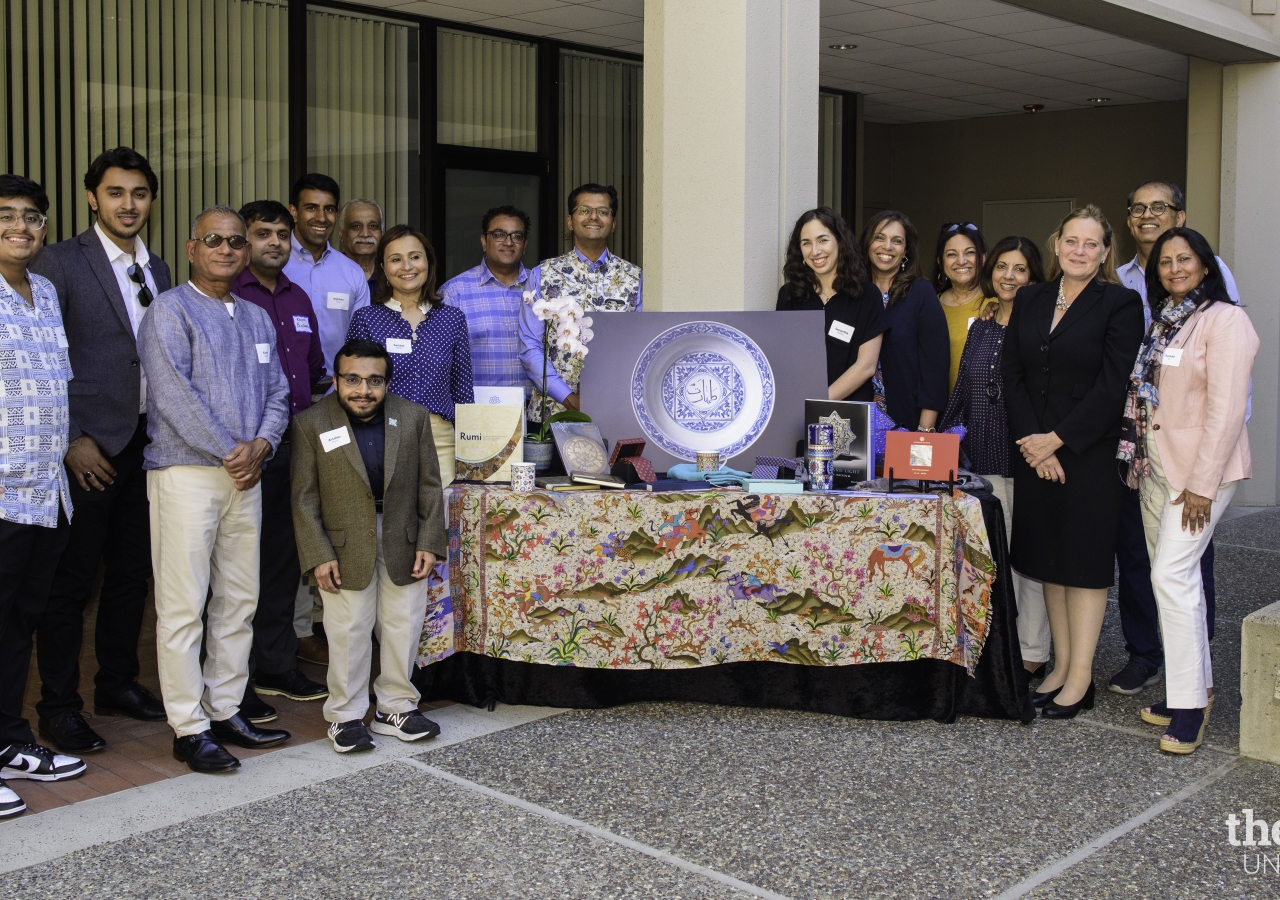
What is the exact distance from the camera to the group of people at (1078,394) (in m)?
3.88

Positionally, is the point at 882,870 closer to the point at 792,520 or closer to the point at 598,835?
the point at 598,835

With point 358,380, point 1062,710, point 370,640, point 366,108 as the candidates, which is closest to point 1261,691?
point 1062,710

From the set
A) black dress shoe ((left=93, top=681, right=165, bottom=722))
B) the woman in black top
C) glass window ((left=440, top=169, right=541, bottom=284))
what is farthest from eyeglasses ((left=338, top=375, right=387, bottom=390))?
glass window ((left=440, top=169, right=541, bottom=284))

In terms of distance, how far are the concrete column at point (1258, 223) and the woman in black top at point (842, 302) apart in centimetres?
569

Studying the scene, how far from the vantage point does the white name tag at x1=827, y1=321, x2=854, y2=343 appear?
4.62 m

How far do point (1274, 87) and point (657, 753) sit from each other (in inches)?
313

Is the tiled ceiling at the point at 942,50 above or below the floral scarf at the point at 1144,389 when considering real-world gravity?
above

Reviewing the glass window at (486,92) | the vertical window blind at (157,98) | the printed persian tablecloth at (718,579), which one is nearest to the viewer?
the printed persian tablecloth at (718,579)

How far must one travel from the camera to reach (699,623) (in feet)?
13.4

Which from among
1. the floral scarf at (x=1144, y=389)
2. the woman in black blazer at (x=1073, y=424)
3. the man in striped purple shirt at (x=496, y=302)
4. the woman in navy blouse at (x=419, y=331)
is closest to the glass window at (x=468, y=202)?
the man in striped purple shirt at (x=496, y=302)

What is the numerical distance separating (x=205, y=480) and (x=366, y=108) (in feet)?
17.2

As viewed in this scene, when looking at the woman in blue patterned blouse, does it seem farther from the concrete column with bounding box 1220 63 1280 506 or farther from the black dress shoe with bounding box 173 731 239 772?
the concrete column with bounding box 1220 63 1280 506

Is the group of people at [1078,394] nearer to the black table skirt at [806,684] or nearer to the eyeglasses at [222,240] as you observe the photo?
Result: the black table skirt at [806,684]

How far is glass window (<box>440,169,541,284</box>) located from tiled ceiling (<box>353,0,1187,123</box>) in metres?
1.07
